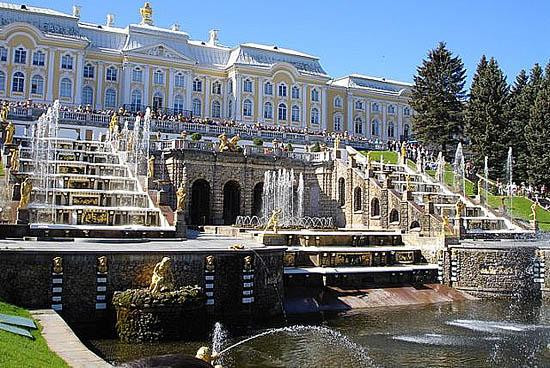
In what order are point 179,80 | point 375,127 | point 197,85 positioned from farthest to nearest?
point 375,127 → point 197,85 → point 179,80

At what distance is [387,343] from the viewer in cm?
1686

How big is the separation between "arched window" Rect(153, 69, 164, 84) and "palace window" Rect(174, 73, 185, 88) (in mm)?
1678

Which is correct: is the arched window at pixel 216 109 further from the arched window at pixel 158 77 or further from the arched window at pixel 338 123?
the arched window at pixel 338 123

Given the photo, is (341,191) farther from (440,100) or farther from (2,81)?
(2,81)

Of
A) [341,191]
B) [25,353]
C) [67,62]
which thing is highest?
[67,62]

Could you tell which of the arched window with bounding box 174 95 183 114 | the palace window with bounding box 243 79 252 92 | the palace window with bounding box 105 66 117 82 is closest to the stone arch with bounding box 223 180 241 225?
the arched window with bounding box 174 95 183 114

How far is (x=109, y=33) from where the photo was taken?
6600 centimetres

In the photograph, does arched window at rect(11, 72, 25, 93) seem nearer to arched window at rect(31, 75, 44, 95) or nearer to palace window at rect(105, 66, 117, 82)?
arched window at rect(31, 75, 44, 95)

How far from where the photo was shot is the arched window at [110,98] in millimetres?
63719

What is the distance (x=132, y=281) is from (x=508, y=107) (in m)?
42.8

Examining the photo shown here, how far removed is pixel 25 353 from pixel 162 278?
286 inches

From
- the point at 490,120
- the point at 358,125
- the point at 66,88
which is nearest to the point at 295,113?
the point at 358,125

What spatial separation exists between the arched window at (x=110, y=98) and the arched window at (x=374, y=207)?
35.9 m

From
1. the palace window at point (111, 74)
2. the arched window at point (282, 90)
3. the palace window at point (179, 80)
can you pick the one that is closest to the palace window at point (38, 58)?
the palace window at point (111, 74)
